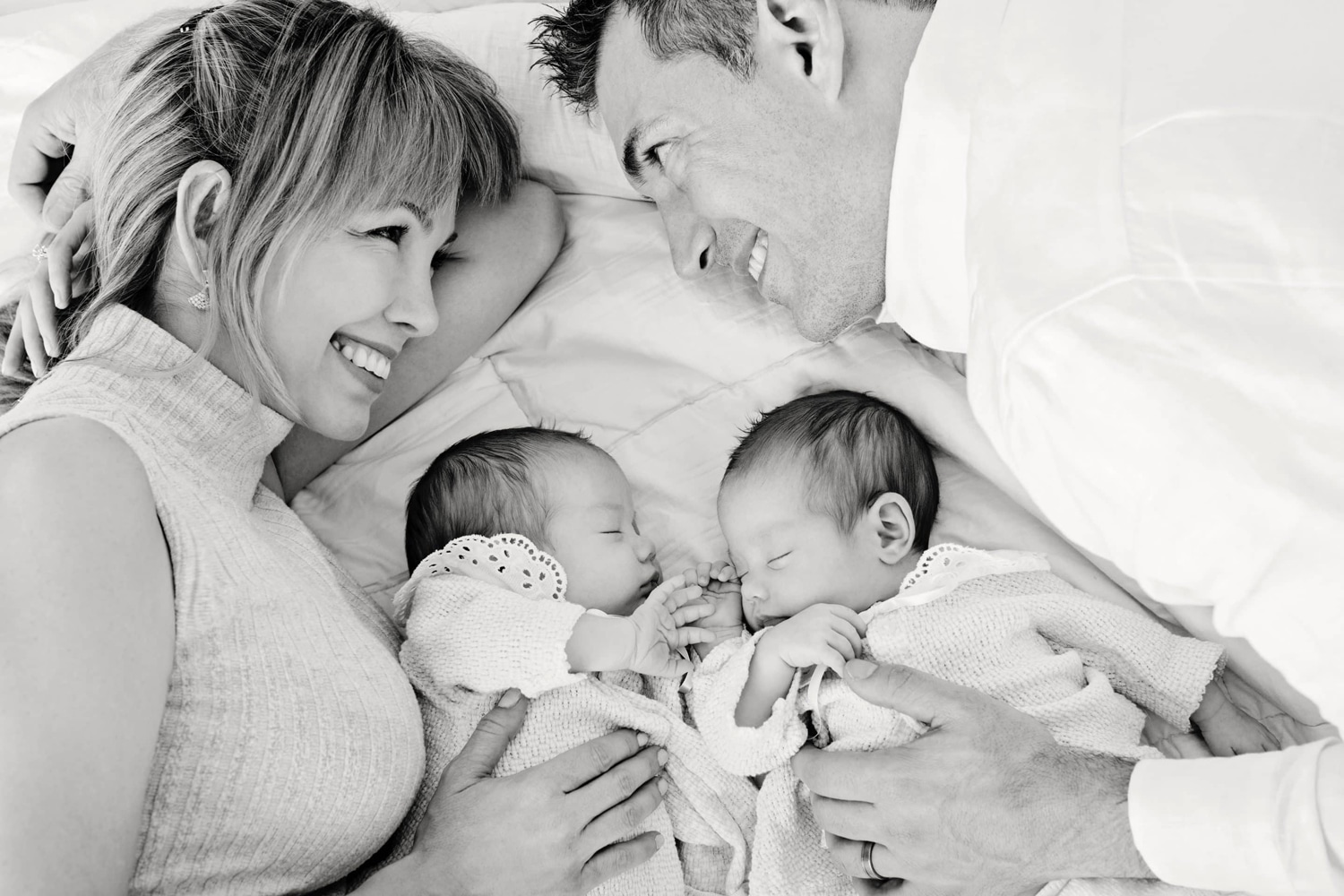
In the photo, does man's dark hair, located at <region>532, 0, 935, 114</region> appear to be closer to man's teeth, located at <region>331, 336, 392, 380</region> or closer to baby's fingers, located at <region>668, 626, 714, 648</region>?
man's teeth, located at <region>331, 336, 392, 380</region>

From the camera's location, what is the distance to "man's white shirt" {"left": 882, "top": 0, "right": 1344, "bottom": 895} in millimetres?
1115

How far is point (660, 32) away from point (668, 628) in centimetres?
104

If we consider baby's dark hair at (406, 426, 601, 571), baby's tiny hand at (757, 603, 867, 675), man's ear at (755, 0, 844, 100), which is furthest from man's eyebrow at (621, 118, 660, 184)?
baby's tiny hand at (757, 603, 867, 675)

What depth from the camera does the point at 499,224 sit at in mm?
2289

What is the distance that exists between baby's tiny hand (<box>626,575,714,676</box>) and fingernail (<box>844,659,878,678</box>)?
32cm

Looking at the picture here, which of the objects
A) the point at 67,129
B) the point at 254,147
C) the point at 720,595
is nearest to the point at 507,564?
the point at 720,595

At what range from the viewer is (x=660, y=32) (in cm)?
184

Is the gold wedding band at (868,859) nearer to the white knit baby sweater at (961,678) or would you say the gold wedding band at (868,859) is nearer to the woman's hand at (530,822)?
the white knit baby sweater at (961,678)

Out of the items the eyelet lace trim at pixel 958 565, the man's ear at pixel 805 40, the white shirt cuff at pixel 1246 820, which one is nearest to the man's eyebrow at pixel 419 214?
the man's ear at pixel 805 40

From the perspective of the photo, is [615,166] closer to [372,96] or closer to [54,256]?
[372,96]

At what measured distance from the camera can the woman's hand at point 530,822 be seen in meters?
1.53

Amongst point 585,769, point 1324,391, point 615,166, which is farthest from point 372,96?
point 1324,391

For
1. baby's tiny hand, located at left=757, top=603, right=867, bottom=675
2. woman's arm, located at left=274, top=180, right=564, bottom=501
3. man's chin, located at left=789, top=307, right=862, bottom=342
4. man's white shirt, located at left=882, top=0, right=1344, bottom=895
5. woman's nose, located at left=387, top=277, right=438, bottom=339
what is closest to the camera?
man's white shirt, located at left=882, top=0, right=1344, bottom=895

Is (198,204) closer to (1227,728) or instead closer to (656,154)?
(656,154)
